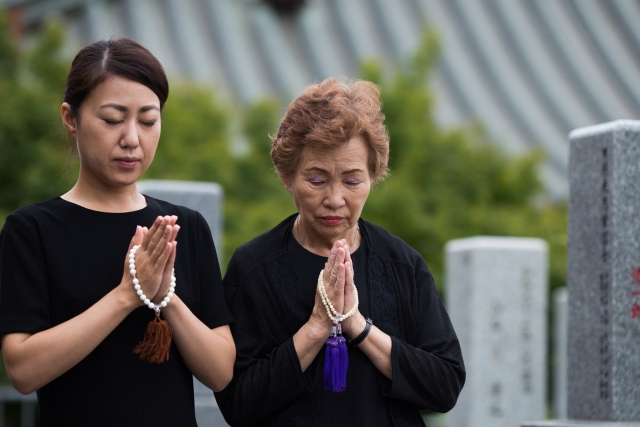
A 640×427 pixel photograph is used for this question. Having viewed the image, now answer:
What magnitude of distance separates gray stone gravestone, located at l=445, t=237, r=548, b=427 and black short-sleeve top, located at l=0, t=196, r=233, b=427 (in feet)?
20.2

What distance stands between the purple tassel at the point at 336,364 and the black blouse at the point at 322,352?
63 millimetres

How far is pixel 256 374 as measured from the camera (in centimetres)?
260

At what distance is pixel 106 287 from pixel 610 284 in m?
2.71

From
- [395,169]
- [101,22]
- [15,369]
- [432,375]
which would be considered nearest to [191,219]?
[15,369]

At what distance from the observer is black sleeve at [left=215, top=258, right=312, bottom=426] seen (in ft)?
8.43

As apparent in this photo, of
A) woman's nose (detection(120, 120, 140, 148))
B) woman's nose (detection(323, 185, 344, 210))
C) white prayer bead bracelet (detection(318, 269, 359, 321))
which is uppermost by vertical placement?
woman's nose (detection(120, 120, 140, 148))

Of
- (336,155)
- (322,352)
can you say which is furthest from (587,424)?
(336,155)

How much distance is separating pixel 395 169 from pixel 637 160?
711cm

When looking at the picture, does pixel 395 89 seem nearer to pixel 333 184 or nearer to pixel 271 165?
pixel 271 165

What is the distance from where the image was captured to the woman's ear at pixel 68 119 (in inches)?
100

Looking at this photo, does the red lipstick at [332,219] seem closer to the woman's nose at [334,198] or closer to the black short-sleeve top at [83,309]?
the woman's nose at [334,198]

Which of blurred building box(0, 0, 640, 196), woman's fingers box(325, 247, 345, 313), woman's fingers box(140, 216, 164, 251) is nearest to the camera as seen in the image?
woman's fingers box(140, 216, 164, 251)

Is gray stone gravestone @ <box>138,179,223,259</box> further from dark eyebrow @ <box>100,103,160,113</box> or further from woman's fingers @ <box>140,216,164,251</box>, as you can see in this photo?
woman's fingers @ <box>140,216,164,251</box>

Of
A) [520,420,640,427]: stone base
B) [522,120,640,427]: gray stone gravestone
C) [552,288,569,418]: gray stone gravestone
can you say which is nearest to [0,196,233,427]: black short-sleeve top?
[520,420,640,427]: stone base
